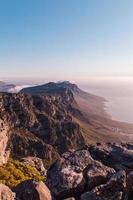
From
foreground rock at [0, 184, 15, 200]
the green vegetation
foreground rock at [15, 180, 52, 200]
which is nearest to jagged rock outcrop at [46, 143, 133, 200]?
foreground rock at [15, 180, 52, 200]

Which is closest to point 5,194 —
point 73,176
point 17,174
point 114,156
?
point 73,176

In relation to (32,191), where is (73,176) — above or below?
below

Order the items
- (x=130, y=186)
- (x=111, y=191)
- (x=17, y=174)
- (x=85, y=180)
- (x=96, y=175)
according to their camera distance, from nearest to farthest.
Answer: (x=111, y=191), (x=130, y=186), (x=85, y=180), (x=96, y=175), (x=17, y=174)

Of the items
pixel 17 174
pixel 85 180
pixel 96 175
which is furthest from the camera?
pixel 17 174

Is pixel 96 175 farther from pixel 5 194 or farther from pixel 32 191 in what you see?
pixel 5 194

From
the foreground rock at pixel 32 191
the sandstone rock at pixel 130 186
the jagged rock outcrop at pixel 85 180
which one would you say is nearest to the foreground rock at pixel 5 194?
the foreground rock at pixel 32 191

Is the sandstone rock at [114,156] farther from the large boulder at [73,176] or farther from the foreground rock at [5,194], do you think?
the foreground rock at [5,194]

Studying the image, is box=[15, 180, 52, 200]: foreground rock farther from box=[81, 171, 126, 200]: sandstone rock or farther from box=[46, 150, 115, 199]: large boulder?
box=[81, 171, 126, 200]: sandstone rock
